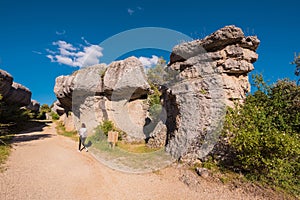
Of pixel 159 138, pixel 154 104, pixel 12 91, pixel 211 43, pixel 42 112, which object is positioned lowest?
pixel 159 138

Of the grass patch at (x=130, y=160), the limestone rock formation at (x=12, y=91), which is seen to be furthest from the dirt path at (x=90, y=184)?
the limestone rock formation at (x=12, y=91)

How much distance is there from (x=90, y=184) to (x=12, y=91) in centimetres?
2210

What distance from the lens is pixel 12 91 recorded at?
832 inches

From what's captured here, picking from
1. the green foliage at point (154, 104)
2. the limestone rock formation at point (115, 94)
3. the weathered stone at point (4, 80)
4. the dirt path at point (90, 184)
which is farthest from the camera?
the weathered stone at point (4, 80)

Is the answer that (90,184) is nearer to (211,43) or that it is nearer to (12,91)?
(211,43)

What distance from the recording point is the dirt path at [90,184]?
16.2 feet

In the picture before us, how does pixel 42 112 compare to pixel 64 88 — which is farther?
pixel 42 112

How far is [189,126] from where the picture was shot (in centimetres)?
847

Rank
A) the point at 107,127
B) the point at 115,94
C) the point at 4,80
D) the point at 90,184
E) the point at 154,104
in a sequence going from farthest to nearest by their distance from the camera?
the point at 4,80 < the point at 115,94 < the point at 154,104 < the point at 107,127 < the point at 90,184

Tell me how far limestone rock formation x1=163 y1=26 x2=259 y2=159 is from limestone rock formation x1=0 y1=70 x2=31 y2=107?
17.4 meters

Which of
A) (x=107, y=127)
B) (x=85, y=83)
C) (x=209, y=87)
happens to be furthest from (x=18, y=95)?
(x=209, y=87)

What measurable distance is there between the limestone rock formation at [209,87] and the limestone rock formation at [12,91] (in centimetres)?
1742

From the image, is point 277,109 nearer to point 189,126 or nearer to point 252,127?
point 252,127

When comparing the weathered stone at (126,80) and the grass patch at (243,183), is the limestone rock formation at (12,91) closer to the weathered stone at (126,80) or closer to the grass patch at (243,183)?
the weathered stone at (126,80)
